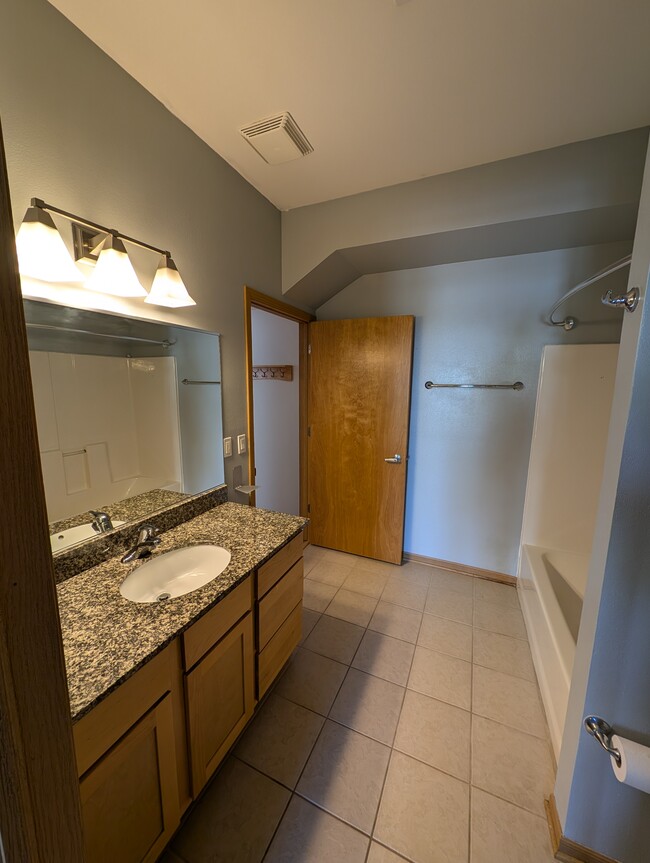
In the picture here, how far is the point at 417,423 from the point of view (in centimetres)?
269

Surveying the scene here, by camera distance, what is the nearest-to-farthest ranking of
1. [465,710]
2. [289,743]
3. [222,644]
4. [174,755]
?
[174,755] < [222,644] < [289,743] < [465,710]

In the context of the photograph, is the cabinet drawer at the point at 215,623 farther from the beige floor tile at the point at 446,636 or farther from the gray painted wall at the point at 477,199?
the gray painted wall at the point at 477,199

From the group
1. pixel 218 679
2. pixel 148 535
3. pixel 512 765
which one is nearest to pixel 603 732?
pixel 512 765

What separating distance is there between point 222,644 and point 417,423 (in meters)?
2.05

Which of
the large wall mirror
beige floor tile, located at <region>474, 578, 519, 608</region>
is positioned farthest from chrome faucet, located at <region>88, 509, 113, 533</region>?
beige floor tile, located at <region>474, 578, 519, 608</region>

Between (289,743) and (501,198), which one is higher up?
(501,198)

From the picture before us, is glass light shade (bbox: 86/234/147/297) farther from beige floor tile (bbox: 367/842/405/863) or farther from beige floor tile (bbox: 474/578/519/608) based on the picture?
beige floor tile (bbox: 474/578/519/608)

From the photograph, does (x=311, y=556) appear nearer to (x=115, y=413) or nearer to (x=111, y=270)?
(x=115, y=413)

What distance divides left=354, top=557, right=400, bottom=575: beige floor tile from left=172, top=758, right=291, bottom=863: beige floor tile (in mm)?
1601

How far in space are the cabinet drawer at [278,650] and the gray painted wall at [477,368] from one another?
4.72 feet

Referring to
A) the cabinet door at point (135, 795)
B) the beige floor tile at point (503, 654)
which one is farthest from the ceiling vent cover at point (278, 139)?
the beige floor tile at point (503, 654)

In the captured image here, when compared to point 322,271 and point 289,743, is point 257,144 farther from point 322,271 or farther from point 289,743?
point 289,743

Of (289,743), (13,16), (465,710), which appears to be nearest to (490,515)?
(465,710)

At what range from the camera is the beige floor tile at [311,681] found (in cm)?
160
